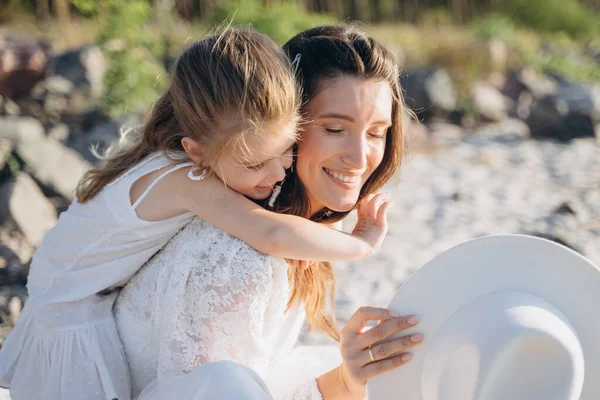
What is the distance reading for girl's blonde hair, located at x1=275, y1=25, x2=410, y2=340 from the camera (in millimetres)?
2150

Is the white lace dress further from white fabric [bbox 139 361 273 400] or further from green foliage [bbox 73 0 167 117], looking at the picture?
green foliage [bbox 73 0 167 117]

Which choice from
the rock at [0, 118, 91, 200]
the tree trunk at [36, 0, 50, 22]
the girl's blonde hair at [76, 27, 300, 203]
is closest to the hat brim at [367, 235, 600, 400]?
the girl's blonde hair at [76, 27, 300, 203]

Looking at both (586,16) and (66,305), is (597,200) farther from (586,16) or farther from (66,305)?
(586,16)

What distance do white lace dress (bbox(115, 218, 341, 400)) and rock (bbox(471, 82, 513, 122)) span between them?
7421 mm

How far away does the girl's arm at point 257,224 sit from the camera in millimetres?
1992

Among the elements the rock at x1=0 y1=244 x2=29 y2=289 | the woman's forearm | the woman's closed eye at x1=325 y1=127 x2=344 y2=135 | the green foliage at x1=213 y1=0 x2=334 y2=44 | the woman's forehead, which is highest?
the woman's forehead

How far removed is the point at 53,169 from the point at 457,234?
2796 millimetres

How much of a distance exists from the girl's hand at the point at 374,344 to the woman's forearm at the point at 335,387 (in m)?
0.19

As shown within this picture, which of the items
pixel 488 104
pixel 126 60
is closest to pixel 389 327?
pixel 126 60

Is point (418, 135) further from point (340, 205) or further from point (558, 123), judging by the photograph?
point (340, 205)

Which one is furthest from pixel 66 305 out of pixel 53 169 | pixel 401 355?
pixel 53 169

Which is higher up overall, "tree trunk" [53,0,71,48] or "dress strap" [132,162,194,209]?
"dress strap" [132,162,194,209]

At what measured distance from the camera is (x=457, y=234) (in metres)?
4.98

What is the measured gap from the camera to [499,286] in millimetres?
1771
